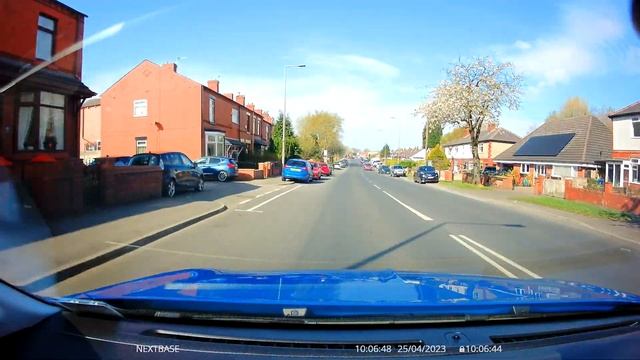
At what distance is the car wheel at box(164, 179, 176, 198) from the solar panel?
39746 millimetres

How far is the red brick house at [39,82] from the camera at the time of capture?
15.5 metres

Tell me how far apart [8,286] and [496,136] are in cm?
7324

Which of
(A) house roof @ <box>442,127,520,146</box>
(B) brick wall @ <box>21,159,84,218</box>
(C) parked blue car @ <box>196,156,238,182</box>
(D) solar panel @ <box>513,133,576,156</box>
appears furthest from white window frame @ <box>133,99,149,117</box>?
(A) house roof @ <box>442,127,520,146</box>

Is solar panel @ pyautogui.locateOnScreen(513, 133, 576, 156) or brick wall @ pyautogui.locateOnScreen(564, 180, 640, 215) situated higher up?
solar panel @ pyautogui.locateOnScreen(513, 133, 576, 156)

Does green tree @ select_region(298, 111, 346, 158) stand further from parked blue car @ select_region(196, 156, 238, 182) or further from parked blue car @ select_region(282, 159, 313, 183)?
parked blue car @ select_region(196, 156, 238, 182)

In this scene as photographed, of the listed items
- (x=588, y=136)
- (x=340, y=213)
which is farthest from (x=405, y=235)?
(x=588, y=136)

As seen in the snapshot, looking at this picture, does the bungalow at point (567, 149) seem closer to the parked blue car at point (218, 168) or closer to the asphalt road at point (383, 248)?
the parked blue car at point (218, 168)

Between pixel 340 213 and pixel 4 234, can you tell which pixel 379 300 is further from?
pixel 340 213

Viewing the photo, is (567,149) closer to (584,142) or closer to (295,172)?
(584,142)

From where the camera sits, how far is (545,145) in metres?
52.0

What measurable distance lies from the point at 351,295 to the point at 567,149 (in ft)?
158

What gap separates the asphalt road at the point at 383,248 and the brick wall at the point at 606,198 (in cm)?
573

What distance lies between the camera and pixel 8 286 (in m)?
3.11

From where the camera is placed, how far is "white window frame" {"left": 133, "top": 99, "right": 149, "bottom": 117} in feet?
134
